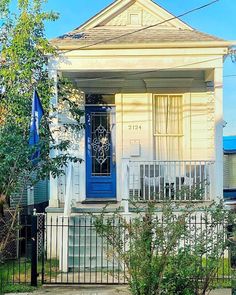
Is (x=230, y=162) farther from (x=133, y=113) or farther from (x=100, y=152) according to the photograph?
(x=100, y=152)

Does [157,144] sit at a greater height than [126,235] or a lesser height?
greater

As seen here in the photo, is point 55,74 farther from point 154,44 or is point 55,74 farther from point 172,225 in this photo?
point 172,225

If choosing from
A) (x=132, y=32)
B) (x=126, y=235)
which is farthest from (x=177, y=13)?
(x=126, y=235)

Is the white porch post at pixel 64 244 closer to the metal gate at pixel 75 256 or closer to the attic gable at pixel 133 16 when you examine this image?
the metal gate at pixel 75 256

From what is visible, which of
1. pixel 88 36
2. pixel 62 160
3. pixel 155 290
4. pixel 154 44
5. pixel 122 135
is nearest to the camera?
pixel 155 290

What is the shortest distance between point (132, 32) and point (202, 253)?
A: 7.51m

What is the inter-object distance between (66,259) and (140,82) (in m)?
5.63

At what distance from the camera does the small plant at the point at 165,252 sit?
6.38m

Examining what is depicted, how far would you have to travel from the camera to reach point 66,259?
955 cm

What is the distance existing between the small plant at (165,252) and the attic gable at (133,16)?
25.4ft

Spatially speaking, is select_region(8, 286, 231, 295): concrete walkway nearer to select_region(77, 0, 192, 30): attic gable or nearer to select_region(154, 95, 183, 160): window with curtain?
select_region(154, 95, 183, 160): window with curtain

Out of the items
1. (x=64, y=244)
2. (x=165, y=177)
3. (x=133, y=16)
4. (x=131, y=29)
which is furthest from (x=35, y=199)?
(x=133, y=16)

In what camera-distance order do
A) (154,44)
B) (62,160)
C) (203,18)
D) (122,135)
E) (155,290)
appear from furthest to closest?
(203,18) < (122,135) < (154,44) < (62,160) < (155,290)

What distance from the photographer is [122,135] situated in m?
13.1
